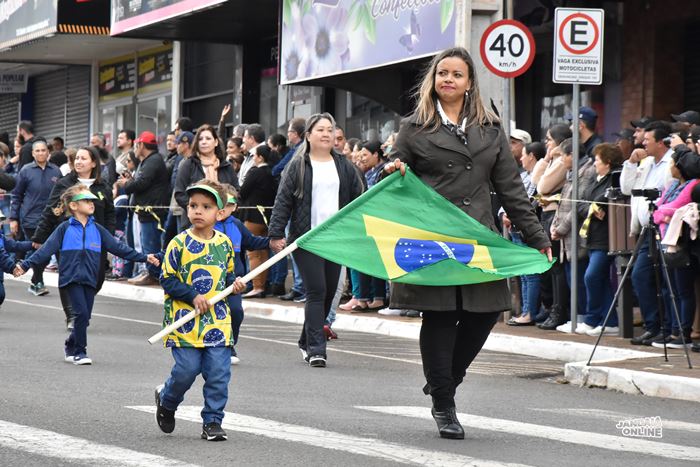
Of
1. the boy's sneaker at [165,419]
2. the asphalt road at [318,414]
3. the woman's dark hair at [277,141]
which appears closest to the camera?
the asphalt road at [318,414]

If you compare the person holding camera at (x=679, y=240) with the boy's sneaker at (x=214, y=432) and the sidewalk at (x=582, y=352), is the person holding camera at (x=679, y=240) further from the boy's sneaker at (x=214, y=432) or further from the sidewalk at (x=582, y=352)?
the boy's sneaker at (x=214, y=432)

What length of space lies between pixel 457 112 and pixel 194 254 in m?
1.62

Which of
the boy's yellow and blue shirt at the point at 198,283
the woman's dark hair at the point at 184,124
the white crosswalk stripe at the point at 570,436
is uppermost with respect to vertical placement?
the woman's dark hair at the point at 184,124

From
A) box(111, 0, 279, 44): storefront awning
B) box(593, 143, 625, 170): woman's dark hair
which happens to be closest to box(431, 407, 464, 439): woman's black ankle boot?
box(593, 143, 625, 170): woman's dark hair

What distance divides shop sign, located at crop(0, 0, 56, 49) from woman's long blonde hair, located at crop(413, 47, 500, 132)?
23033mm

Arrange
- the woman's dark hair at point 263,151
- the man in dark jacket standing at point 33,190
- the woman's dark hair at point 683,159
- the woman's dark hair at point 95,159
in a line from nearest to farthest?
the woman's dark hair at point 683,159, the woman's dark hair at point 95,159, the woman's dark hair at point 263,151, the man in dark jacket standing at point 33,190

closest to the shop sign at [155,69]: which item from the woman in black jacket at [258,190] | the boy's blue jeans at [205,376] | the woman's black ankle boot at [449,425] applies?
the woman in black jacket at [258,190]

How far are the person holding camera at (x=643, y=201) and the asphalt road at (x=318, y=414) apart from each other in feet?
3.81

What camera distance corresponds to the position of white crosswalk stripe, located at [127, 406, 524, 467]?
6964 mm

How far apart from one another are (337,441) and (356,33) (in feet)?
43.5

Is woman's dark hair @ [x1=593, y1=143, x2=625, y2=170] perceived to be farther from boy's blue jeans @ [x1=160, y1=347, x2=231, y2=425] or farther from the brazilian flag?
boy's blue jeans @ [x1=160, y1=347, x2=231, y2=425]

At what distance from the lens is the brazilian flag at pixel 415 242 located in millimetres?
7957

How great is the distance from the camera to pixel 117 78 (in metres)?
34.8

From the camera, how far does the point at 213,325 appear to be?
25.4 feet
